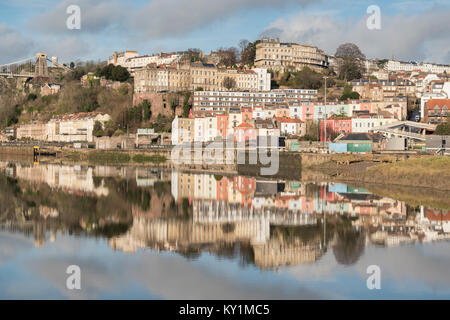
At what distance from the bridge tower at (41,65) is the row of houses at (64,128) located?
22912mm

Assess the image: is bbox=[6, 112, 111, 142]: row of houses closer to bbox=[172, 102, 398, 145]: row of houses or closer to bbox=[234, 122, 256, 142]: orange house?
bbox=[172, 102, 398, 145]: row of houses

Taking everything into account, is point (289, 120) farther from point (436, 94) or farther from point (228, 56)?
point (228, 56)

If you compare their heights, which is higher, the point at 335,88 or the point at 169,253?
the point at 335,88

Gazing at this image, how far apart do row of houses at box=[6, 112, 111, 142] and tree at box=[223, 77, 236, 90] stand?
11806 millimetres

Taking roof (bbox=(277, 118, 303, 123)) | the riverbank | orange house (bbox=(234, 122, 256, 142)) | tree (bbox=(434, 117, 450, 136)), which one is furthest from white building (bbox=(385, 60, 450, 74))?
the riverbank

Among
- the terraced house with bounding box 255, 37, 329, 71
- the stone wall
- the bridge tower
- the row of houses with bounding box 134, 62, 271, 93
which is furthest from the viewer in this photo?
the bridge tower

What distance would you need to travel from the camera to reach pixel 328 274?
33.1 feet

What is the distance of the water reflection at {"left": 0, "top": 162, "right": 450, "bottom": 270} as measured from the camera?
12.3 meters

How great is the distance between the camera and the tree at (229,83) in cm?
5722

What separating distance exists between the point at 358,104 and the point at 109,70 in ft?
115

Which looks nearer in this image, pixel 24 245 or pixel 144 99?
pixel 24 245
